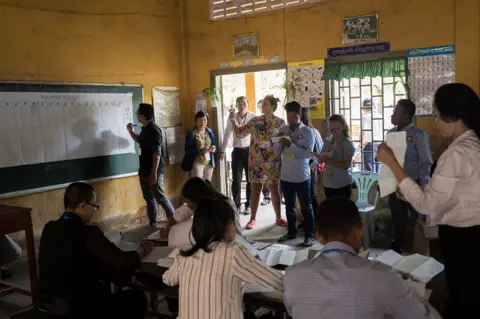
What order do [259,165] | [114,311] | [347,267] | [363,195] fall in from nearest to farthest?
[347,267] → [114,311] → [363,195] → [259,165]

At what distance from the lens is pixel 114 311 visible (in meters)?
2.47

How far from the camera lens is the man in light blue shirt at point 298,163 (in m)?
4.69

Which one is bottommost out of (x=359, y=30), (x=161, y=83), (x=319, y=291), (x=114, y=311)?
(x=114, y=311)

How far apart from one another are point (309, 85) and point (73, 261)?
13.5 ft

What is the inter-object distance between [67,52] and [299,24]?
2755 mm

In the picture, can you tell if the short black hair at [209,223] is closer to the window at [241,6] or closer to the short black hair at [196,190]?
the short black hair at [196,190]

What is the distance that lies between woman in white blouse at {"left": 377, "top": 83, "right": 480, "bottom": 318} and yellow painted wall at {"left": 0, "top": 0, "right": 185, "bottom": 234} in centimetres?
421

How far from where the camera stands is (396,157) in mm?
2209

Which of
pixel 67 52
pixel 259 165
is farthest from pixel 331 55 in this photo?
pixel 67 52

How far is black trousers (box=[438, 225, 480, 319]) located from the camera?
75.7 inches

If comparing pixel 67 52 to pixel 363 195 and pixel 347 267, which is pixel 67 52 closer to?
pixel 363 195

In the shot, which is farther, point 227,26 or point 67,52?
point 227,26

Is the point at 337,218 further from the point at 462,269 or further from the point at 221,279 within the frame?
the point at 462,269

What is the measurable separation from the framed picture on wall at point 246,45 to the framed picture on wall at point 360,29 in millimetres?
1236
